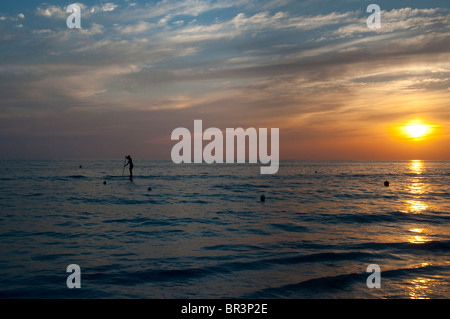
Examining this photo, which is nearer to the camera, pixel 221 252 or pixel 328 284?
pixel 328 284

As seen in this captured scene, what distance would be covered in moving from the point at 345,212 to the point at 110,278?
1823 centimetres

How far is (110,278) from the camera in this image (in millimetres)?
9766

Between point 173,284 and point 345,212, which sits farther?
point 345,212

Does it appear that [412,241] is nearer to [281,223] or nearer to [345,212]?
[281,223]

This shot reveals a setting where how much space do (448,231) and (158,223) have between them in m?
15.4

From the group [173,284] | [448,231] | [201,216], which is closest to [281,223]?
[201,216]

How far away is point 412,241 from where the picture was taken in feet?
47.9

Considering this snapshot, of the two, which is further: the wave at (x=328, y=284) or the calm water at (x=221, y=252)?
the calm water at (x=221, y=252)

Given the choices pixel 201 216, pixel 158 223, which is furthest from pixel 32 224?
pixel 201 216

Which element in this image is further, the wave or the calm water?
the calm water

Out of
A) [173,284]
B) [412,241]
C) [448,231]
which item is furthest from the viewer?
[448,231]
